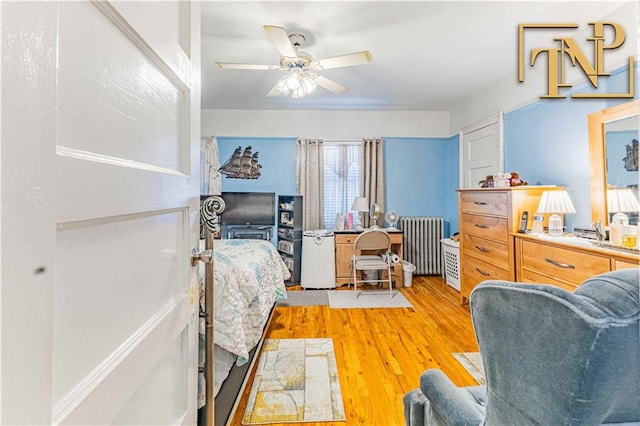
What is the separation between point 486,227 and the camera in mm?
2941

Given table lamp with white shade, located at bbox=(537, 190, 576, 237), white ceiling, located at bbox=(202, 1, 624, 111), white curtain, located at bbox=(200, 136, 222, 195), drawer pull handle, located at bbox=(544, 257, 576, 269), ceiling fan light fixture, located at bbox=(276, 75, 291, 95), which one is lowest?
drawer pull handle, located at bbox=(544, 257, 576, 269)

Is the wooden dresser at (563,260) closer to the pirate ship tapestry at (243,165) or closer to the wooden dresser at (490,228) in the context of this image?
the wooden dresser at (490,228)

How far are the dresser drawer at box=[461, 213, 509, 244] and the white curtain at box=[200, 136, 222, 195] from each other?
3.39 meters

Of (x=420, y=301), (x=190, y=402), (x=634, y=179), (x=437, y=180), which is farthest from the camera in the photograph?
(x=437, y=180)

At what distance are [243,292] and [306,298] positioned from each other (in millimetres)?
2038

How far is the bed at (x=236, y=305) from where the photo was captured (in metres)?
1.42

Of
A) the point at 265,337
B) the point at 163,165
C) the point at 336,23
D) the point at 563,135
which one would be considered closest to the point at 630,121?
the point at 563,135

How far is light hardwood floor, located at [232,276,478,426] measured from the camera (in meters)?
1.81

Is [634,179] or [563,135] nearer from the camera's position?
[634,179]

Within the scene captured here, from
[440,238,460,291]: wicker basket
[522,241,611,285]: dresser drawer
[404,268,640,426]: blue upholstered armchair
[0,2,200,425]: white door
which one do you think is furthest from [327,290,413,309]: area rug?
[0,2,200,425]: white door

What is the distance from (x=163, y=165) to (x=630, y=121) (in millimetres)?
2766

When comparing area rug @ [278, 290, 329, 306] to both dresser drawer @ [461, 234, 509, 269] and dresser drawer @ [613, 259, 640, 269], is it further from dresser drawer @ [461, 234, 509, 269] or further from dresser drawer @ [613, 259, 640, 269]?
dresser drawer @ [613, 259, 640, 269]

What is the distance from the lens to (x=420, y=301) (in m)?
3.57

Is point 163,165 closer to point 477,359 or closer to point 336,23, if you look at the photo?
point 336,23
